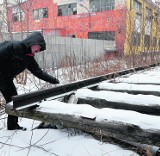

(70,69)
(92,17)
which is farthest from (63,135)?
(92,17)

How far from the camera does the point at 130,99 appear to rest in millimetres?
3271

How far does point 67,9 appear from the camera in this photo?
34.5m

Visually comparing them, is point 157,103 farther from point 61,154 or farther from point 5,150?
point 5,150

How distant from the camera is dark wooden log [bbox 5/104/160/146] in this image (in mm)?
2103

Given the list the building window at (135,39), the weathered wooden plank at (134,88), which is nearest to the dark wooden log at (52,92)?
the weathered wooden plank at (134,88)

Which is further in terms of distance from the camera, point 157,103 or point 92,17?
point 92,17

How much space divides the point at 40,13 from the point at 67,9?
12.7 feet

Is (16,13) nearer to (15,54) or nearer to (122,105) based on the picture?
(15,54)

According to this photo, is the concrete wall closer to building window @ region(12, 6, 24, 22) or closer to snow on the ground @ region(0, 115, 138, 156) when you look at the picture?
building window @ region(12, 6, 24, 22)

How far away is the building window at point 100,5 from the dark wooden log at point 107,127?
27857 mm

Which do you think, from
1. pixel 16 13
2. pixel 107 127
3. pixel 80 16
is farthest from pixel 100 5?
pixel 107 127

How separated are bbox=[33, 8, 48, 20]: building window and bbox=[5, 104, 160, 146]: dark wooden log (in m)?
33.2

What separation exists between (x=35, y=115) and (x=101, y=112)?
80 centimetres

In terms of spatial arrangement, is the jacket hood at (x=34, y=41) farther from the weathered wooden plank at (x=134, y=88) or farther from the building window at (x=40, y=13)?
the building window at (x=40, y=13)
